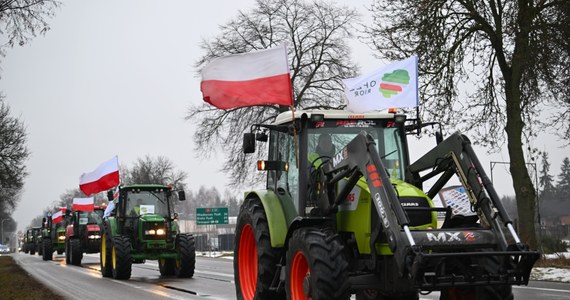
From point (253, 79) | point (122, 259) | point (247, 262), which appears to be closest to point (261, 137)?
point (253, 79)

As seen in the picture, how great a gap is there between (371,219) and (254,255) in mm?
2926

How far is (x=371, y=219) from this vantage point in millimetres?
7336

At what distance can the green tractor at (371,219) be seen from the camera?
6582mm

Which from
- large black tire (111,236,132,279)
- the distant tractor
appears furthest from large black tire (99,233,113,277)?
the distant tractor

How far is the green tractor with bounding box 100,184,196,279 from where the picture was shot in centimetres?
1789

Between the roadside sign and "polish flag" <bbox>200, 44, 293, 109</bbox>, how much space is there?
1143 inches

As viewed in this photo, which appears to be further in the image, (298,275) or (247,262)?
(247,262)

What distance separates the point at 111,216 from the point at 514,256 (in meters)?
15.7

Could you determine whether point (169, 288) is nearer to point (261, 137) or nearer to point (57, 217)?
point (261, 137)

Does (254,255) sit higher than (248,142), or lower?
lower

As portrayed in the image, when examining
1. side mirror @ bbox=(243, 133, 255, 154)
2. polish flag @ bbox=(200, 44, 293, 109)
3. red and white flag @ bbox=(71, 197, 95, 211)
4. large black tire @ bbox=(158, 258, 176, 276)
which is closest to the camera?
side mirror @ bbox=(243, 133, 255, 154)

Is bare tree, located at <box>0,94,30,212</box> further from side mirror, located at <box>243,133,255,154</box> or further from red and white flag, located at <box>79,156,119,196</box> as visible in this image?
side mirror, located at <box>243,133,255,154</box>

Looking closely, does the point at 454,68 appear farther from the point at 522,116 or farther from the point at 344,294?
the point at 344,294

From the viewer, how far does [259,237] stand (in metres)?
8.75
